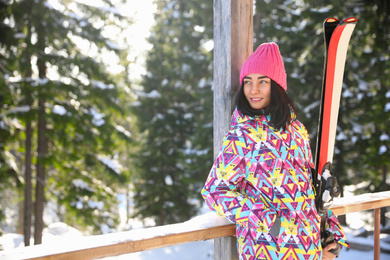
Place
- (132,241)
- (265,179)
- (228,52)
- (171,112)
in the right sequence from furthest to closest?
(171,112) → (228,52) → (265,179) → (132,241)

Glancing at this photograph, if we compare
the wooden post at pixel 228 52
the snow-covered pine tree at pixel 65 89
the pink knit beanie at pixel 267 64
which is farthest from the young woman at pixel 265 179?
the snow-covered pine tree at pixel 65 89

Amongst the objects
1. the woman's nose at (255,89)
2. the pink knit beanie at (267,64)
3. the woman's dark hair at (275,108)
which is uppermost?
the pink knit beanie at (267,64)

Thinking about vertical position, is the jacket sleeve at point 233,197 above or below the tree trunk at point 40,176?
above

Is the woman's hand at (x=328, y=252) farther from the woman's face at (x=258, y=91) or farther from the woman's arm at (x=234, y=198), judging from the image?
the woman's face at (x=258, y=91)

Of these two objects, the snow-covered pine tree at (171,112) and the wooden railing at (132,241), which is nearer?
the wooden railing at (132,241)

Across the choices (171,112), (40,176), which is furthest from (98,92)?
(171,112)

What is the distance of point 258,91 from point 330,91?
16.6 inches

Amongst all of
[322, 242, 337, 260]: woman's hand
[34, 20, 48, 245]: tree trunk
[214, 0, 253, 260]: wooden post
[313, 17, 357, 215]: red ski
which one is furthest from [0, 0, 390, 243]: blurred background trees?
[322, 242, 337, 260]: woman's hand

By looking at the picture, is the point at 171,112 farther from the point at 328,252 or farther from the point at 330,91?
the point at 328,252

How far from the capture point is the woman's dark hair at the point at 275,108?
1.57 metres

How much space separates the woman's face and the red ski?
1.17 ft

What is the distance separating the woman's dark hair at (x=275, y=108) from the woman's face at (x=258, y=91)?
0.07 feet

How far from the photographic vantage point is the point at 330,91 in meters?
1.76

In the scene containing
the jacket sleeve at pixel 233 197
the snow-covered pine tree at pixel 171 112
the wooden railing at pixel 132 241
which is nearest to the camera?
the wooden railing at pixel 132 241
